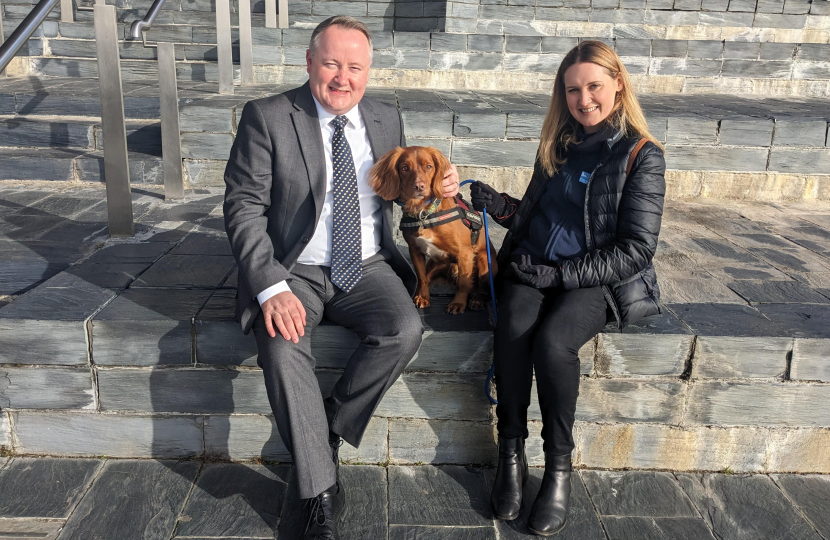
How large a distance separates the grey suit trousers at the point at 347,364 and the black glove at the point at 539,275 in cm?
47

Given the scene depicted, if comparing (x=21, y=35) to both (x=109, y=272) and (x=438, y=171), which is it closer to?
(x=109, y=272)

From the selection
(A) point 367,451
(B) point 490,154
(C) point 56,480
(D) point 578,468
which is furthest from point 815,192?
(C) point 56,480

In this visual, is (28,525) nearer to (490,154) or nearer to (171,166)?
(171,166)

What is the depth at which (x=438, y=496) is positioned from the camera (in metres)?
2.66

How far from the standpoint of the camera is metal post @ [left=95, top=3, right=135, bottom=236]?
3678mm

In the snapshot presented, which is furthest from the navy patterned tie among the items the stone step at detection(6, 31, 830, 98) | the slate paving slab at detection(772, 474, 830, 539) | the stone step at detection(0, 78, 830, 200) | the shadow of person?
the stone step at detection(6, 31, 830, 98)

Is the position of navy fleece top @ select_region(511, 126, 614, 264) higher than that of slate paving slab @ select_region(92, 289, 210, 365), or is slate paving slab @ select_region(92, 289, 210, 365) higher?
navy fleece top @ select_region(511, 126, 614, 264)

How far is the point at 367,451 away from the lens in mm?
2854

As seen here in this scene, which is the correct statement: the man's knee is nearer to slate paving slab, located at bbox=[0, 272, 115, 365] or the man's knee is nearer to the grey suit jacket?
the grey suit jacket

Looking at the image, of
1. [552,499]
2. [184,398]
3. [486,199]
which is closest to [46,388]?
[184,398]

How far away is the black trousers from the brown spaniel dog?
0.32m

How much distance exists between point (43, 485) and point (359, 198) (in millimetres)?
1713

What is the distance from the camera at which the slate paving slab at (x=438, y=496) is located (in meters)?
2.51

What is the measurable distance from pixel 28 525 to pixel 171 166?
3.34m
